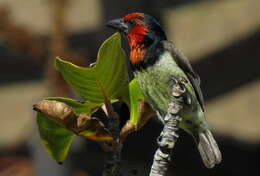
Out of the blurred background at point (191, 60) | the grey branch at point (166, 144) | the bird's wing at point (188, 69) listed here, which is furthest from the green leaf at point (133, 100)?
the blurred background at point (191, 60)

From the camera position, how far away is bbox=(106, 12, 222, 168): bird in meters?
2.55

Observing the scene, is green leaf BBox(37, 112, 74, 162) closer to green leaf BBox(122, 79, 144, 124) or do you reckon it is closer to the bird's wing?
green leaf BBox(122, 79, 144, 124)

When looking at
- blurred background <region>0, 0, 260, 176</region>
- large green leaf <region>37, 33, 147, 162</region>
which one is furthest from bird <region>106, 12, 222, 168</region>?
blurred background <region>0, 0, 260, 176</region>

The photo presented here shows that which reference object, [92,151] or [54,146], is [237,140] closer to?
[92,151]

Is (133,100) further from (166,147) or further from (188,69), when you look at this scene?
(188,69)

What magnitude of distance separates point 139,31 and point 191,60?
2.32 meters

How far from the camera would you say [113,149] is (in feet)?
5.26

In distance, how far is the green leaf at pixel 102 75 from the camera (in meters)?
1.69

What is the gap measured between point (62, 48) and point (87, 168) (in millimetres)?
1173

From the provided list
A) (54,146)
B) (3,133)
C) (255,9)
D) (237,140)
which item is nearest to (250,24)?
(255,9)

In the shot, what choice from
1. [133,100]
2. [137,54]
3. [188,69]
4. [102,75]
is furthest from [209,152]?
[102,75]

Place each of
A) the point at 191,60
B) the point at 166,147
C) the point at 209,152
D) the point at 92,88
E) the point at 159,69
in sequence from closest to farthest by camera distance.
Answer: the point at 166,147
the point at 92,88
the point at 209,152
the point at 159,69
the point at 191,60

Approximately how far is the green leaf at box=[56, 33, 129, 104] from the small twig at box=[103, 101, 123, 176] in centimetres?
4

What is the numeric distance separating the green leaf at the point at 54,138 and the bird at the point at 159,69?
783mm
